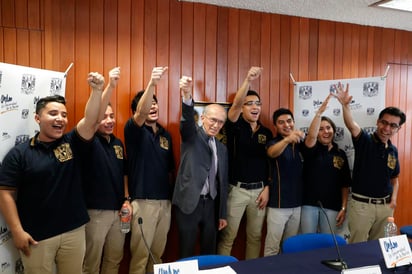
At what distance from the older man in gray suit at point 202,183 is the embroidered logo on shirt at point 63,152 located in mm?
793

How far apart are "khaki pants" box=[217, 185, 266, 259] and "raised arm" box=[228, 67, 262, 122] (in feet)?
2.08

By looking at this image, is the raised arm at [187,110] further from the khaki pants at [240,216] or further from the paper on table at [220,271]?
the paper on table at [220,271]

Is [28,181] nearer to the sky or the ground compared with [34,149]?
nearer to the ground

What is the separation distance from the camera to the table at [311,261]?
1.65m

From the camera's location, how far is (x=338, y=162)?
3.01 meters

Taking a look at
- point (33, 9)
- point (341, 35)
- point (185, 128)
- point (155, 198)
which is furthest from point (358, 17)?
point (33, 9)

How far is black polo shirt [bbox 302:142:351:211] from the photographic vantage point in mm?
2947

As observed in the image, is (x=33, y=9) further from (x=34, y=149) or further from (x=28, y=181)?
(x=28, y=181)

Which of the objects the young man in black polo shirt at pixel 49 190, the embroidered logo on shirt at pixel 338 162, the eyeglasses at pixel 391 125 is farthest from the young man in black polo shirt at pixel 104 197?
the eyeglasses at pixel 391 125

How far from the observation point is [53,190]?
2.04 metres

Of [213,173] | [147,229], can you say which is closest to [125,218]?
[147,229]

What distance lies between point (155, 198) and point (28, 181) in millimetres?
944

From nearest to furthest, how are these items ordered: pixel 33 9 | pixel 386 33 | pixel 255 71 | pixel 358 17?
pixel 33 9 < pixel 255 71 < pixel 358 17 < pixel 386 33

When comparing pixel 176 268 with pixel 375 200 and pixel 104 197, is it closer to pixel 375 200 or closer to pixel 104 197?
pixel 104 197
